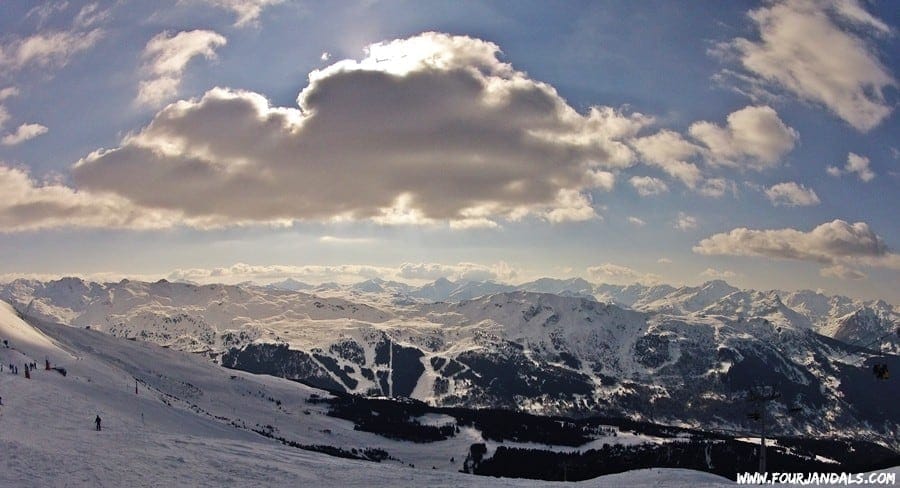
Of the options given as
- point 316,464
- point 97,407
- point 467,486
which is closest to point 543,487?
point 467,486

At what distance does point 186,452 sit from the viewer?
198ft

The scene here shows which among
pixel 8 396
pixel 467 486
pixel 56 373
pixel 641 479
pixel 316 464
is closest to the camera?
pixel 467 486

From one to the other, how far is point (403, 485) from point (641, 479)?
44596mm

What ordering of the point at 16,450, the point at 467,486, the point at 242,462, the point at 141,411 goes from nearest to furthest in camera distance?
the point at 16,450
the point at 467,486
the point at 242,462
the point at 141,411

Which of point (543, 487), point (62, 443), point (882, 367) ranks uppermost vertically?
point (882, 367)

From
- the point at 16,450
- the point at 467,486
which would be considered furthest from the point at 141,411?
the point at 467,486

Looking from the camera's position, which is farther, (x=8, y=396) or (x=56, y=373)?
(x=56, y=373)

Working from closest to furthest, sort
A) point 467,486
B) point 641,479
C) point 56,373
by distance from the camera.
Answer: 1. point 467,486
2. point 641,479
3. point 56,373

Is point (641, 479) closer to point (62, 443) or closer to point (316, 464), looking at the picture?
point (316, 464)

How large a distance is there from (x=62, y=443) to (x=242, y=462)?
1466 centimetres

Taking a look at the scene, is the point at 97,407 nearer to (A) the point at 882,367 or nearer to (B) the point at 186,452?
(B) the point at 186,452

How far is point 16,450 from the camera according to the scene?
4916cm

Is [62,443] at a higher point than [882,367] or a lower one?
lower

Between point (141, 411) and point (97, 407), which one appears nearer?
point (97, 407)
